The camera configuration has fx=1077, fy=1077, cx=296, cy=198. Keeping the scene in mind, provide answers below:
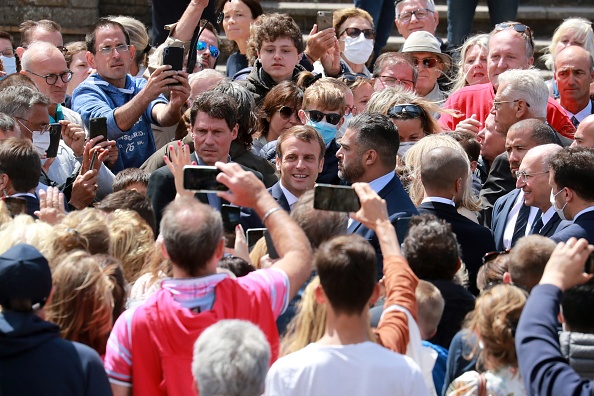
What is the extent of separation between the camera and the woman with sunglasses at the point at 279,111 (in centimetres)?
733

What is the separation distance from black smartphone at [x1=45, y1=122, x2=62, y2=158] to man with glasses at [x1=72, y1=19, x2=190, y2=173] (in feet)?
2.32

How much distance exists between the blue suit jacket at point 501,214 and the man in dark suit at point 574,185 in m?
0.74

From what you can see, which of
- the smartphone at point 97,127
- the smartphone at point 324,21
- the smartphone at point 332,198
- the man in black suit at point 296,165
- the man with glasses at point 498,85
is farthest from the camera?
the smartphone at point 324,21

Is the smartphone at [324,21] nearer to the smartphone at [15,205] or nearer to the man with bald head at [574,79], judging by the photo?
the man with bald head at [574,79]

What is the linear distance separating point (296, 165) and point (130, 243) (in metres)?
1.54

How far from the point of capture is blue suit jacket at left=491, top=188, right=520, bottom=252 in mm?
6458

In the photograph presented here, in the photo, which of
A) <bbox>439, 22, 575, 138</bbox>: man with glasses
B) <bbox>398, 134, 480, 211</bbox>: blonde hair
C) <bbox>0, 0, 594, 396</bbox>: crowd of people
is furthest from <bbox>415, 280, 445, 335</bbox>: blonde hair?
<bbox>439, 22, 575, 138</bbox>: man with glasses

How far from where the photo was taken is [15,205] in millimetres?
5277

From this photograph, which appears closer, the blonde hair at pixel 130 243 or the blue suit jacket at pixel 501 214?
the blonde hair at pixel 130 243

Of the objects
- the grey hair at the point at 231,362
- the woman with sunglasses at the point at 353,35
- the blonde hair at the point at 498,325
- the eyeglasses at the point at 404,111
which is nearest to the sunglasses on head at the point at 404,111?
the eyeglasses at the point at 404,111

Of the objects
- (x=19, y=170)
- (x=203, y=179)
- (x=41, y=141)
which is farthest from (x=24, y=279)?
(x=41, y=141)

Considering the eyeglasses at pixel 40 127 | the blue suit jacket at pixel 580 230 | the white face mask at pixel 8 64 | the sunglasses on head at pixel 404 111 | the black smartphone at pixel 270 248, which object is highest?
the black smartphone at pixel 270 248

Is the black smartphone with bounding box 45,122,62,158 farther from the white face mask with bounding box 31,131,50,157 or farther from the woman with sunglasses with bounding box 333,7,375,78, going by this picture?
the woman with sunglasses with bounding box 333,7,375,78

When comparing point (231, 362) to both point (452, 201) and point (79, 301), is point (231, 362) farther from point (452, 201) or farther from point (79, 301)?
point (452, 201)
